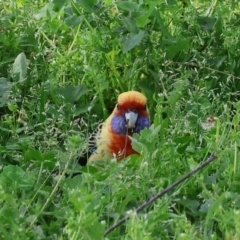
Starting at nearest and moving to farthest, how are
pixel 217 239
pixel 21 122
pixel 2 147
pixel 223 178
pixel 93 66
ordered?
pixel 217 239, pixel 223 178, pixel 2 147, pixel 21 122, pixel 93 66

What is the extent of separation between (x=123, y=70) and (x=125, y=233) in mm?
1439

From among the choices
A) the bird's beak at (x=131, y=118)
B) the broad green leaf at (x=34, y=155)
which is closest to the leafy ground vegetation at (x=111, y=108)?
the broad green leaf at (x=34, y=155)

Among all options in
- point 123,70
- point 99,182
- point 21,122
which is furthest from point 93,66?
point 99,182

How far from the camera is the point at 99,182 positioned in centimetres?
253

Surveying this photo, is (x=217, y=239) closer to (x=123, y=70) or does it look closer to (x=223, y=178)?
(x=223, y=178)

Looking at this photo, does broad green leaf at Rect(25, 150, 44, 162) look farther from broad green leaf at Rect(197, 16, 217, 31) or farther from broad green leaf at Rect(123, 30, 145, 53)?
broad green leaf at Rect(197, 16, 217, 31)

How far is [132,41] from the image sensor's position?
3463 millimetres

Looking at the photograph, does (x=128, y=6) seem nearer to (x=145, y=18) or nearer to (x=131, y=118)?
(x=145, y=18)

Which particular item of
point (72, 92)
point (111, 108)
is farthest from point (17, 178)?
point (111, 108)

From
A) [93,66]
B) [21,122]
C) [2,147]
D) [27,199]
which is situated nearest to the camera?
[27,199]

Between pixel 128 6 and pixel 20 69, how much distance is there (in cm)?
55

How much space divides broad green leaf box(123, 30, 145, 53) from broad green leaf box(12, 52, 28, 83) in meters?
0.46

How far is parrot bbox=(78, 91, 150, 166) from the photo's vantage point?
3.27 m

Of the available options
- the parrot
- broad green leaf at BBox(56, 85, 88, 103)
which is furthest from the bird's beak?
broad green leaf at BBox(56, 85, 88, 103)
